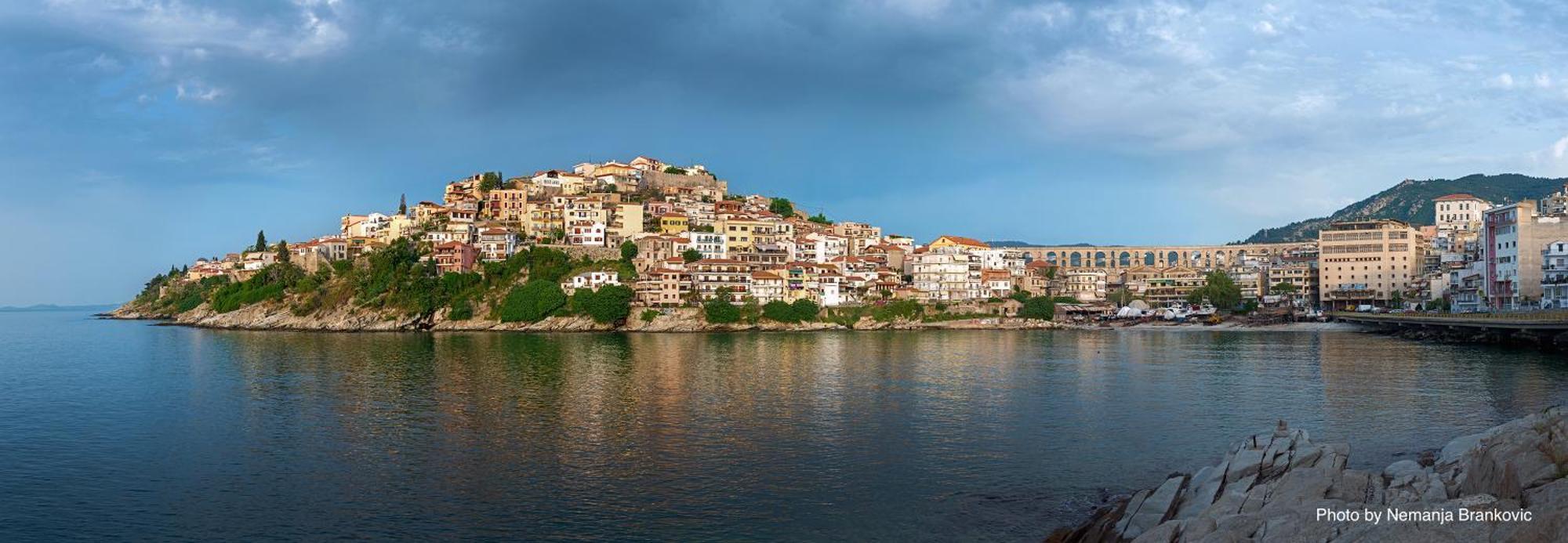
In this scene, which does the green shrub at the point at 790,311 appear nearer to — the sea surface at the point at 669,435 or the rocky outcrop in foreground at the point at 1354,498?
the sea surface at the point at 669,435

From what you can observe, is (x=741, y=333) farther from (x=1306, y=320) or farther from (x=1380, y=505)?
(x=1380, y=505)

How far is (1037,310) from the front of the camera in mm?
76125

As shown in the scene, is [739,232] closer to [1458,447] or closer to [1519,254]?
[1519,254]

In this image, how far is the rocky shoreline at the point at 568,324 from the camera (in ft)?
219

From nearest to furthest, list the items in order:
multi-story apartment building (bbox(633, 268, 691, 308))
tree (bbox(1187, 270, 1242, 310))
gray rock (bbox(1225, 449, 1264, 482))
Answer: gray rock (bbox(1225, 449, 1264, 482)) < multi-story apartment building (bbox(633, 268, 691, 308)) < tree (bbox(1187, 270, 1242, 310))

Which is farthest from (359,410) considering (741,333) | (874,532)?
(741,333)

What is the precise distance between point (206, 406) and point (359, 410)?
17.0ft

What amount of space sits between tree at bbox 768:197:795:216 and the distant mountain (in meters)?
113

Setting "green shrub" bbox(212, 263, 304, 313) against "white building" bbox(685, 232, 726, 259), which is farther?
"green shrub" bbox(212, 263, 304, 313)

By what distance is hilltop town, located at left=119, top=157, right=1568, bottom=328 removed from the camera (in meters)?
67.6

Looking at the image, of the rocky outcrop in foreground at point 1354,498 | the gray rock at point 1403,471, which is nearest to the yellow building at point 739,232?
the rocky outcrop in foreground at point 1354,498

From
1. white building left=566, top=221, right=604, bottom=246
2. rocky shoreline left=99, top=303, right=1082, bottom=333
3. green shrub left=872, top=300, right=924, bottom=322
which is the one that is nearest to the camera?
rocky shoreline left=99, top=303, right=1082, bottom=333

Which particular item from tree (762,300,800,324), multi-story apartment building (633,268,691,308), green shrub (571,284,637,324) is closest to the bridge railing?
tree (762,300,800,324)

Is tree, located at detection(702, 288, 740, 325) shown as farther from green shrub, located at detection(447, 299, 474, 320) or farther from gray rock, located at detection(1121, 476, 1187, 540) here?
gray rock, located at detection(1121, 476, 1187, 540)
